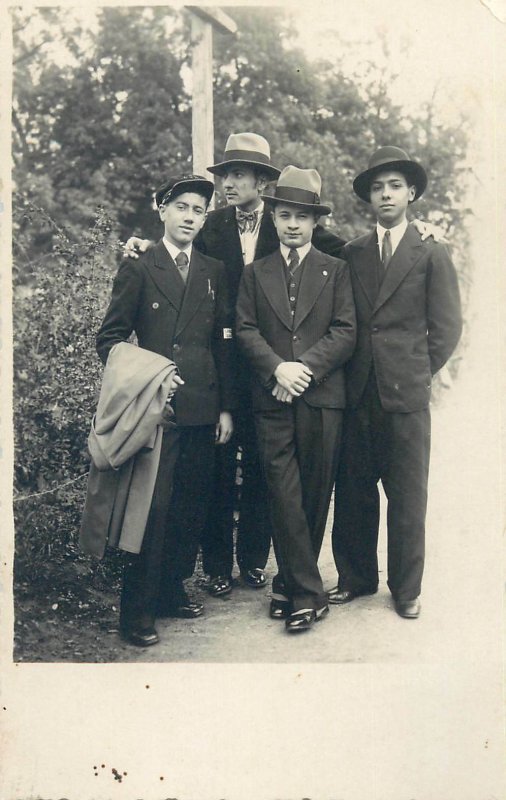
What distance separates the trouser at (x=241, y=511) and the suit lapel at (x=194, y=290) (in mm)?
642

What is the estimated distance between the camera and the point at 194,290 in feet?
12.6

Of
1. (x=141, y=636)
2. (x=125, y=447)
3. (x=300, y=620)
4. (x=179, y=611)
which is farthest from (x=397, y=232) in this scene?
(x=141, y=636)

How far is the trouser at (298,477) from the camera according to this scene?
3.79 metres

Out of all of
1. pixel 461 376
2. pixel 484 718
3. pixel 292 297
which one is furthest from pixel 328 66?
pixel 484 718

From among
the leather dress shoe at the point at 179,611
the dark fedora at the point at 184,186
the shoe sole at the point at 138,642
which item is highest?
the dark fedora at the point at 184,186

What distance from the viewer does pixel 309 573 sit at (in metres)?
3.80

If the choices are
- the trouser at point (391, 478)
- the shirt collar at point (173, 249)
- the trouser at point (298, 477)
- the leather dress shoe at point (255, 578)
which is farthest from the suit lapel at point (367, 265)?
the leather dress shoe at point (255, 578)

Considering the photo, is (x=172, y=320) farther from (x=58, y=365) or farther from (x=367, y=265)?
(x=58, y=365)

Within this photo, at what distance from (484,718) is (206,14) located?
366 cm

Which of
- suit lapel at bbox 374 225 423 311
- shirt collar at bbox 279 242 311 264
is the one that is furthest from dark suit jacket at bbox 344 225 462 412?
shirt collar at bbox 279 242 311 264

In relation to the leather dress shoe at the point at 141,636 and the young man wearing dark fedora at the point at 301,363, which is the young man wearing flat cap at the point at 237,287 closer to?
the young man wearing dark fedora at the point at 301,363

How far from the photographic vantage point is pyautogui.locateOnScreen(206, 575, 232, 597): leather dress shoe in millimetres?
4266

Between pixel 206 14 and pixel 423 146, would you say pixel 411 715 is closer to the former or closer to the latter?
pixel 423 146

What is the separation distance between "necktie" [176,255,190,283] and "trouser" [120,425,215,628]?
731 millimetres
